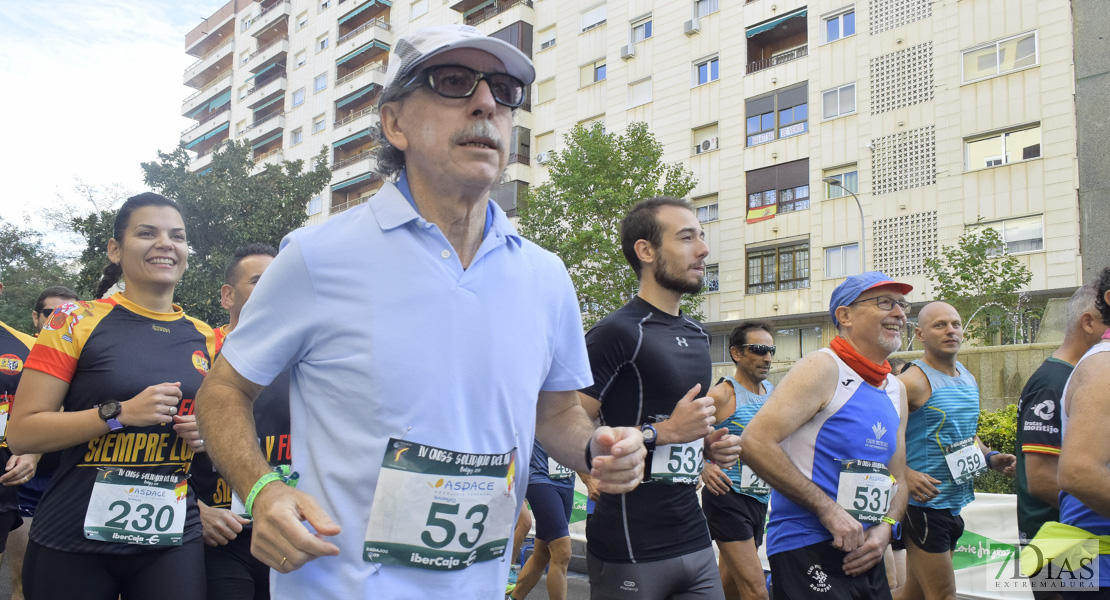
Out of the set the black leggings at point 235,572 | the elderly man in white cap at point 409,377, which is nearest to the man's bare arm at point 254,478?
the elderly man in white cap at point 409,377

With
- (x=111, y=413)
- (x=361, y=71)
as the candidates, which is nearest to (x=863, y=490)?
(x=111, y=413)

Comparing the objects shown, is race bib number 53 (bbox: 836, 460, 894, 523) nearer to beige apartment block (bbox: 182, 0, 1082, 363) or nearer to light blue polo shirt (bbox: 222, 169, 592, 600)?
light blue polo shirt (bbox: 222, 169, 592, 600)

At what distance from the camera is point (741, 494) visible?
21.6 feet

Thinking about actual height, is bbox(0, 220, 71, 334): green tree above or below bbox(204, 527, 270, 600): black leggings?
above

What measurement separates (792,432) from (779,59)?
29847 millimetres

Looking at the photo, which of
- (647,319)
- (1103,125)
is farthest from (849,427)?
(1103,125)

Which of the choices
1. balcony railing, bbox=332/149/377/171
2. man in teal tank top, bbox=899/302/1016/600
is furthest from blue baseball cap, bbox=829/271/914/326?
balcony railing, bbox=332/149/377/171

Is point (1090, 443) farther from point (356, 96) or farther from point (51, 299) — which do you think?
point (356, 96)

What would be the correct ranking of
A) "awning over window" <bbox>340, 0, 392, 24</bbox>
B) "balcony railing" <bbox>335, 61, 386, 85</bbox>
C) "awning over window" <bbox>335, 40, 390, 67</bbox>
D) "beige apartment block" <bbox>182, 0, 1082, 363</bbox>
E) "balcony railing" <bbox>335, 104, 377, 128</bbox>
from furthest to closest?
"awning over window" <bbox>340, 0, 392, 24</bbox> < "balcony railing" <bbox>335, 104, 377, 128</bbox> < "awning over window" <bbox>335, 40, 390, 67</bbox> < "balcony railing" <bbox>335, 61, 386, 85</bbox> < "beige apartment block" <bbox>182, 0, 1082, 363</bbox>

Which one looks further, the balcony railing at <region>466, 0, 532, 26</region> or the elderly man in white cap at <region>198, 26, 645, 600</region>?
the balcony railing at <region>466, 0, 532, 26</region>

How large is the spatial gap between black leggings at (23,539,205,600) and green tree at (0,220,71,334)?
30.6m

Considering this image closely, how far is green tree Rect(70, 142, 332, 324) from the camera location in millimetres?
25516

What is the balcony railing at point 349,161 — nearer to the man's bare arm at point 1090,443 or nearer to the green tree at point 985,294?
the green tree at point 985,294

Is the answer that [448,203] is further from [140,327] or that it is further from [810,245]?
[810,245]
